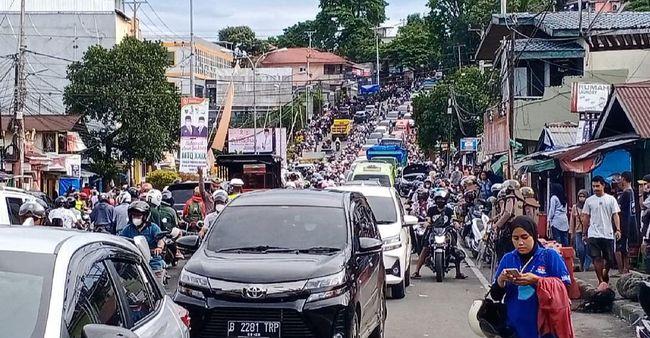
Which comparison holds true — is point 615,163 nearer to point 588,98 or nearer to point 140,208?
point 588,98

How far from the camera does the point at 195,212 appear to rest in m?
20.9

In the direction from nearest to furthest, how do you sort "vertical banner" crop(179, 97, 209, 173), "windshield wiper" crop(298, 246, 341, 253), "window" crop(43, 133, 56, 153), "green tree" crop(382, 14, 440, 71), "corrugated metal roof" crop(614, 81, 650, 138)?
"windshield wiper" crop(298, 246, 341, 253), "corrugated metal roof" crop(614, 81, 650, 138), "vertical banner" crop(179, 97, 209, 173), "window" crop(43, 133, 56, 153), "green tree" crop(382, 14, 440, 71)

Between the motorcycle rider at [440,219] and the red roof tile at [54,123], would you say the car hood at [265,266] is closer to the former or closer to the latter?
the motorcycle rider at [440,219]

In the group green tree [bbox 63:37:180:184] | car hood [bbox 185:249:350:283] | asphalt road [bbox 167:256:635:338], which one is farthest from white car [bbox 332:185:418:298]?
green tree [bbox 63:37:180:184]

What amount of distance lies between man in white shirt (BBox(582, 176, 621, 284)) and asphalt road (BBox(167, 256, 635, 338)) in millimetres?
2079

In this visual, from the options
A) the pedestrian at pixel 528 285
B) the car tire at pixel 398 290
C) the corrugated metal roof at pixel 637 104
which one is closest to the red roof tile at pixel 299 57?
the corrugated metal roof at pixel 637 104

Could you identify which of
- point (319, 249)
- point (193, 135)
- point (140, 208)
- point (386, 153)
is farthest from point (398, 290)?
point (386, 153)

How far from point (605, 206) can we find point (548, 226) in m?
6.00

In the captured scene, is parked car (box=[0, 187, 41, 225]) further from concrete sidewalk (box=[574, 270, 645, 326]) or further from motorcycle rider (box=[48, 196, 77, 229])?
concrete sidewalk (box=[574, 270, 645, 326])

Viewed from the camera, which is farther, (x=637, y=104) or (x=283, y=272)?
(x=637, y=104)

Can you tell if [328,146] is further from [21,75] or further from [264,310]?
[264,310]

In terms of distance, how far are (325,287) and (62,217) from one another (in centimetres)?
668

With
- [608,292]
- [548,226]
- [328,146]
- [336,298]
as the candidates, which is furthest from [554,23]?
[328,146]

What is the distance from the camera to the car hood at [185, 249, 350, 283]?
30.6 feet
